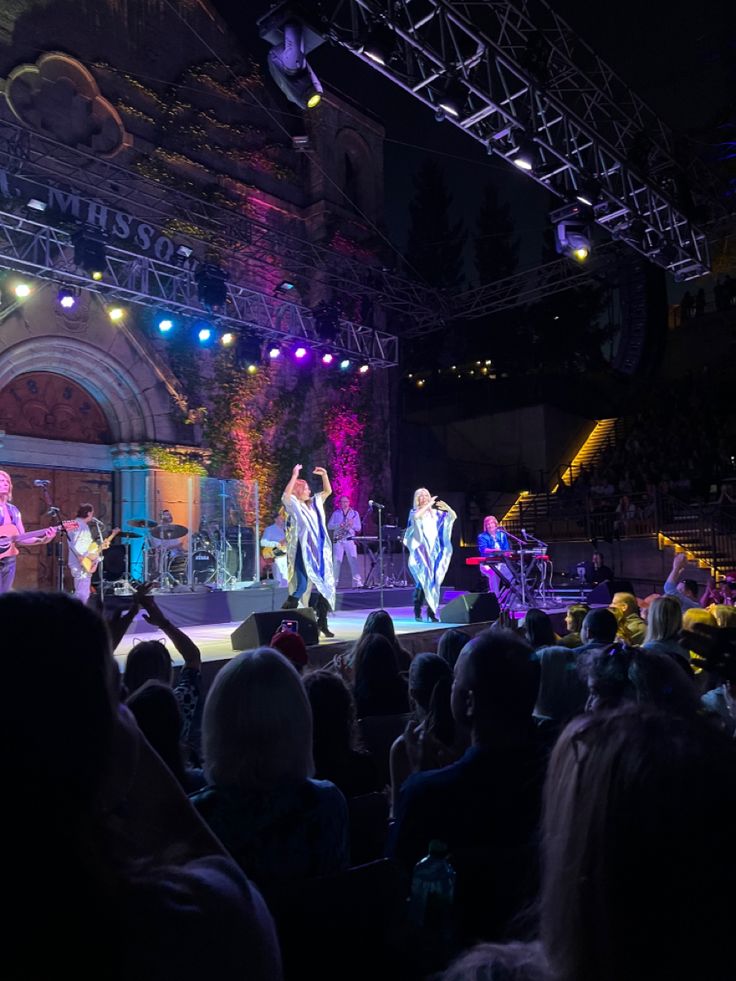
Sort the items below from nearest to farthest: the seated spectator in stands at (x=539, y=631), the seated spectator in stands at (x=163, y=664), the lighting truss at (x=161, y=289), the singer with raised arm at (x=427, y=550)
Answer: the seated spectator in stands at (x=163, y=664) → the seated spectator in stands at (x=539, y=631) → the singer with raised arm at (x=427, y=550) → the lighting truss at (x=161, y=289)

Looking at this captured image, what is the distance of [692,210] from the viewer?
11.1 metres

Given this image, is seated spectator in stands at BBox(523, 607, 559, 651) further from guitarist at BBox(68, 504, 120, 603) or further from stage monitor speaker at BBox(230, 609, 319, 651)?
guitarist at BBox(68, 504, 120, 603)

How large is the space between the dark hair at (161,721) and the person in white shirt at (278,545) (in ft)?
36.4

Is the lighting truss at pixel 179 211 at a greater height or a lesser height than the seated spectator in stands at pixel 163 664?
greater

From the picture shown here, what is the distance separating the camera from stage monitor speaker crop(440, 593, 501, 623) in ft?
34.9

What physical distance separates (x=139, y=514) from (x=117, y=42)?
9364mm

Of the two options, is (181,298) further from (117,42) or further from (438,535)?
(438,535)

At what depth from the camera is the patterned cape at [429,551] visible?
1139cm

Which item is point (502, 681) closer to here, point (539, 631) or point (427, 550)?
point (539, 631)

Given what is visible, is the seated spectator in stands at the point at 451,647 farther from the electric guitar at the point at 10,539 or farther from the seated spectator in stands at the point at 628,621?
the electric guitar at the point at 10,539

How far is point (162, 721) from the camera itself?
2.37m

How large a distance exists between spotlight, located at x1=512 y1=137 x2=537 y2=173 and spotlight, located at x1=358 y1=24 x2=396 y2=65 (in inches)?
89.8

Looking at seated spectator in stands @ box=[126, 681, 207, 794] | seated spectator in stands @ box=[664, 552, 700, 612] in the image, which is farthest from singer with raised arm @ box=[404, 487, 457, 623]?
seated spectator in stands @ box=[126, 681, 207, 794]

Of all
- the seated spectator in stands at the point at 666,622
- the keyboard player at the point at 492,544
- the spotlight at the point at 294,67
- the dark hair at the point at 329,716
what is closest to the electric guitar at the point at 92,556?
the keyboard player at the point at 492,544
